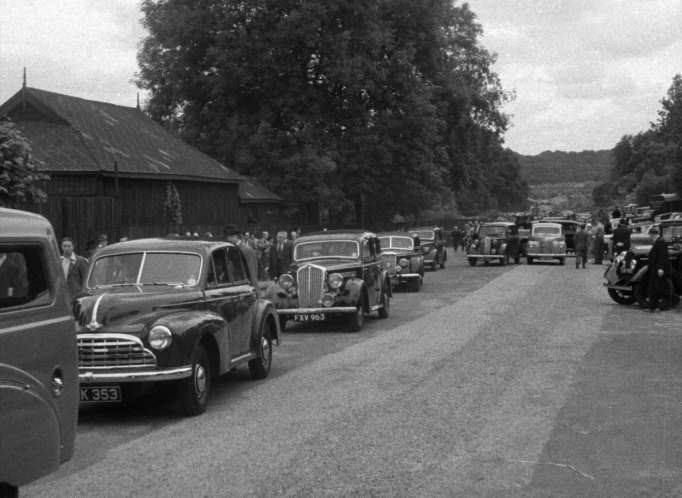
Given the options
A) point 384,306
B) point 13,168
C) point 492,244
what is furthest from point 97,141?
point 384,306

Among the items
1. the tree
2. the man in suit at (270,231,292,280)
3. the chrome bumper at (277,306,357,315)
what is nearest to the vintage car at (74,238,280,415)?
the chrome bumper at (277,306,357,315)

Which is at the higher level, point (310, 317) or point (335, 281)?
point (335, 281)

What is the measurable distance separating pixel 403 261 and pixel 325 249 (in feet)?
33.7

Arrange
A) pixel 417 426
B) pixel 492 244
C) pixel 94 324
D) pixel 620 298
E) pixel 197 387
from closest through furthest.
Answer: pixel 417 426
pixel 94 324
pixel 197 387
pixel 620 298
pixel 492 244

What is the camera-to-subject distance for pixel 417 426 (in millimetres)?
8719

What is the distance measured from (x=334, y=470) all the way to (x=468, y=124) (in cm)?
5258

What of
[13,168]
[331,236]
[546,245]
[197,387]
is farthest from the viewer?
A: [546,245]

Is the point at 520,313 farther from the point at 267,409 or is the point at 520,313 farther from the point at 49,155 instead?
the point at 49,155

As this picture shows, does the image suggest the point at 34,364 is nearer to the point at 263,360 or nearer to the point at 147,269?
the point at 147,269

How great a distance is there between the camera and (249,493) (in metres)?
6.53

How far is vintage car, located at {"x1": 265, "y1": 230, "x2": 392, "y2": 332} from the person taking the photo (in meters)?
17.6

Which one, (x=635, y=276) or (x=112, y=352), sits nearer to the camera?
(x=112, y=352)

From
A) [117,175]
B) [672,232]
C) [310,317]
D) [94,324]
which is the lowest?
[310,317]

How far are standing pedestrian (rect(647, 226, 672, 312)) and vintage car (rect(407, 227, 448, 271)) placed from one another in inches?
760
